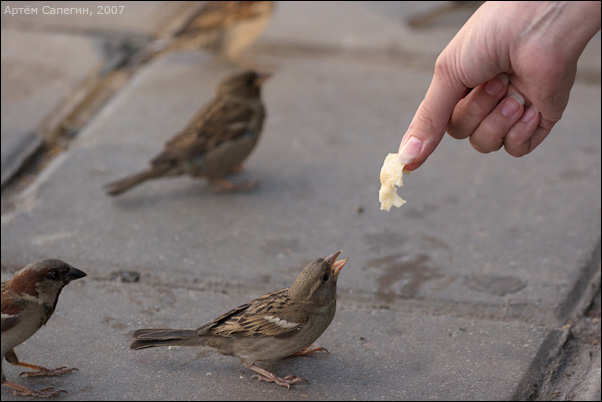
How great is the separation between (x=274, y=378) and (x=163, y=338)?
1.74ft

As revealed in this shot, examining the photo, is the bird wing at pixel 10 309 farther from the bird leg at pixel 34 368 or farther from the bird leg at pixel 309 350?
the bird leg at pixel 309 350

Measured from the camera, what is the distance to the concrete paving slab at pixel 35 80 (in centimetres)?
587

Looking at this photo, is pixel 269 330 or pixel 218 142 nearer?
pixel 269 330

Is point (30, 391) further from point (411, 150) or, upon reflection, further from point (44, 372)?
point (411, 150)

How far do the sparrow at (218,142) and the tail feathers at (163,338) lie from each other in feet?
6.11

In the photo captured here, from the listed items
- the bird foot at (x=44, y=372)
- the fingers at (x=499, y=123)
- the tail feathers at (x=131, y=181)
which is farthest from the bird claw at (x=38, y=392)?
the fingers at (x=499, y=123)

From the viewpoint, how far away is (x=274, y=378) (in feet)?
12.0

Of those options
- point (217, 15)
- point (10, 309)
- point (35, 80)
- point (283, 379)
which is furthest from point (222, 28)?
point (10, 309)

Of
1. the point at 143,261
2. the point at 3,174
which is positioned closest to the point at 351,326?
the point at 143,261

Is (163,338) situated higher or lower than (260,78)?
lower

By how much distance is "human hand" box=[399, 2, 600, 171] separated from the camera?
2.92 metres

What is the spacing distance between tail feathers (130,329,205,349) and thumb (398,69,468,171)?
1.24 m

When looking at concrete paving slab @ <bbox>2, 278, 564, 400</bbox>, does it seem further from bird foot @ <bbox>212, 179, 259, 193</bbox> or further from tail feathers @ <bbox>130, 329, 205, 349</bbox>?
bird foot @ <bbox>212, 179, 259, 193</bbox>

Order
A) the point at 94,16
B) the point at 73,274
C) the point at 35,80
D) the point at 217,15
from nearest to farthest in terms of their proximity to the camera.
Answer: the point at 73,274, the point at 35,80, the point at 217,15, the point at 94,16
